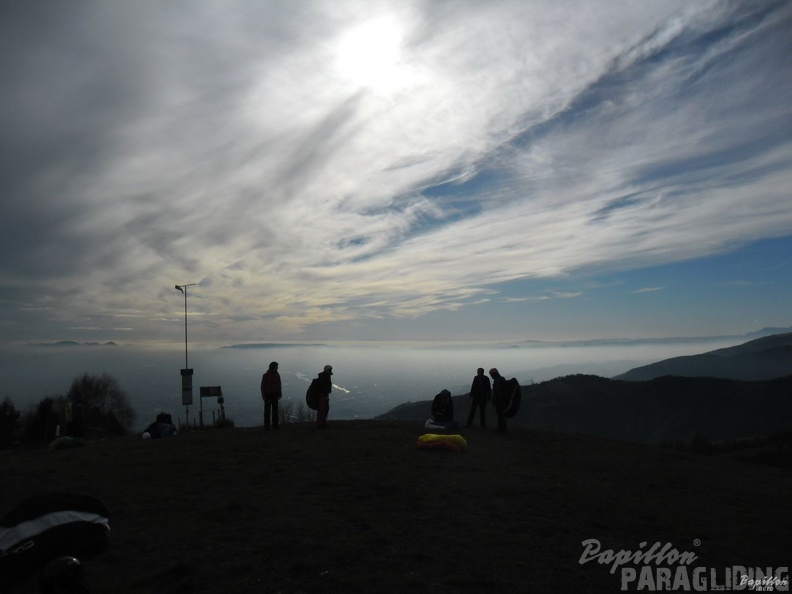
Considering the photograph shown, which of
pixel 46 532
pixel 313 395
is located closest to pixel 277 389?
pixel 313 395

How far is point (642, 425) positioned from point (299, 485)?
18934 cm

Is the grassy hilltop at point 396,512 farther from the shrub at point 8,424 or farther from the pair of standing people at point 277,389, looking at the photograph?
the shrub at point 8,424

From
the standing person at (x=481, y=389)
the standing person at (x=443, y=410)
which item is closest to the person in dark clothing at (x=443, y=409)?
the standing person at (x=443, y=410)

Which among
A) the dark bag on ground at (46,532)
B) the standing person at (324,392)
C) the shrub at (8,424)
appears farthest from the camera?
the shrub at (8,424)

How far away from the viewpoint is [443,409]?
19062mm

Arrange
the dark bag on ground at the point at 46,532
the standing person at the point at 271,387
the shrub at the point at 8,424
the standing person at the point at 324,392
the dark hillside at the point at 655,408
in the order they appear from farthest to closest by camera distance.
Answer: the dark hillside at the point at 655,408 < the shrub at the point at 8,424 < the standing person at the point at 271,387 < the standing person at the point at 324,392 < the dark bag on ground at the point at 46,532

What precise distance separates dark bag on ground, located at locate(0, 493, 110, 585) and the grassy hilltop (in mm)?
225

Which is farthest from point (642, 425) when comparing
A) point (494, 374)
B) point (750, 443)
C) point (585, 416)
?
point (494, 374)

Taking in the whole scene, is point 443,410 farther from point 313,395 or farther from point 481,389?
point 313,395

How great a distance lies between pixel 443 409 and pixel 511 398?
2541mm

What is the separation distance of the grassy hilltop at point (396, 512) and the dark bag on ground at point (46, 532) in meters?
0.22

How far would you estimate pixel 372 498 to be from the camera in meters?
9.53

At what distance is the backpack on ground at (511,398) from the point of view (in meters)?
18.5

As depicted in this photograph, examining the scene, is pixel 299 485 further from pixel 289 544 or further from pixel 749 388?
pixel 749 388
